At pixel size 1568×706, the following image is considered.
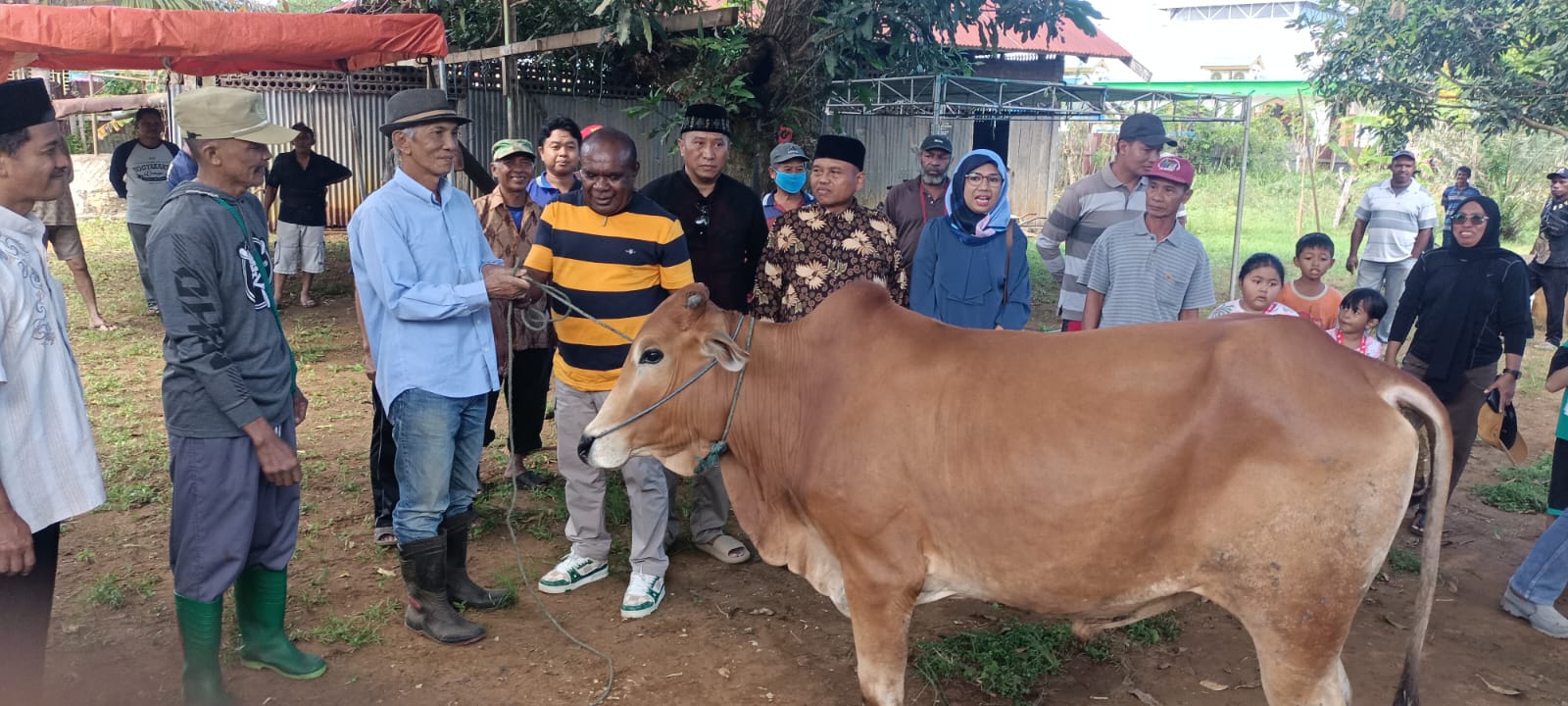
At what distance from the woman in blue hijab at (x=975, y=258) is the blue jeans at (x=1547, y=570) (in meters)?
2.46

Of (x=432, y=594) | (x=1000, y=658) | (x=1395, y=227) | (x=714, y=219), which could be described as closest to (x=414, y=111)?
(x=714, y=219)

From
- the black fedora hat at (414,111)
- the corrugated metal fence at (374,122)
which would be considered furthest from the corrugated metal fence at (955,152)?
the black fedora hat at (414,111)

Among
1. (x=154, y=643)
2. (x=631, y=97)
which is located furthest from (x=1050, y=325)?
(x=154, y=643)

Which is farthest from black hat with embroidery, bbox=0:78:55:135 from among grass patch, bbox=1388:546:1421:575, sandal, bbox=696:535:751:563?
grass patch, bbox=1388:546:1421:575

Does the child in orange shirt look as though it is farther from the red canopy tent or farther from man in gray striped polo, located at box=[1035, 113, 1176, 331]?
the red canopy tent

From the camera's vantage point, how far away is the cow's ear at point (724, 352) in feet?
10.8

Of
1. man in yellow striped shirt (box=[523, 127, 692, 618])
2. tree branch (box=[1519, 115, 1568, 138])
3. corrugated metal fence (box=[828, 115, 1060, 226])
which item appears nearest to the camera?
Result: man in yellow striped shirt (box=[523, 127, 692, 618])

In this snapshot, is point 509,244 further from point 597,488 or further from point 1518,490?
point 1518,490

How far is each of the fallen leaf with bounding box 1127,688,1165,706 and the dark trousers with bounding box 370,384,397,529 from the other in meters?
3.33

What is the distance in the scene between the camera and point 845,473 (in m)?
3.14

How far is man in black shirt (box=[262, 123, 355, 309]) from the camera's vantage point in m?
10.3

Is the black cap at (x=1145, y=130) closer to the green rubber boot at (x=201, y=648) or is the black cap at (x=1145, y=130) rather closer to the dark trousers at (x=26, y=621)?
the green rubber boot at (x=201, y=648)

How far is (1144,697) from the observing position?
3.85 metres

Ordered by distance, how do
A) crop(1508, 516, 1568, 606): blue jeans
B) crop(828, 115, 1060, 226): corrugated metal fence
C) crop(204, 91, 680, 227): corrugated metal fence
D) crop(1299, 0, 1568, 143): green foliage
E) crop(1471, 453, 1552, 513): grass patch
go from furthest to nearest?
crop(828, 115, 1060, 226): corrugated metal fence → crop(204, 91, 680, 227): corrugated metal fence → crop(1299, 0, 1568, 143): green foliage → crop(1471, 453, 1552, 513): grass patch → crop(1508, 516, 1568, 606): blue jeans
